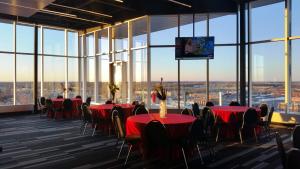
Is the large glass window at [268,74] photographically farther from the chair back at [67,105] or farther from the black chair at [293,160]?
the black chair at [293,160]

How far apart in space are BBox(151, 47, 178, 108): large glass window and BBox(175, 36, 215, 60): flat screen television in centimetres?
57

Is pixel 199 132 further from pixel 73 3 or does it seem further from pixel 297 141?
pixel 73 3

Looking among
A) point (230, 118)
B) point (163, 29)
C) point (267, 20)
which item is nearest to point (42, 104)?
point (163, 29)

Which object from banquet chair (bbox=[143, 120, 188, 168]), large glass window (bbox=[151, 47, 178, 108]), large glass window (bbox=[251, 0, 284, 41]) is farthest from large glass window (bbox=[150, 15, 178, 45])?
banquet chair (bbox=[143, 120, 188, 168])

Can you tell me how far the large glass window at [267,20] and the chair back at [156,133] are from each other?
22.7 feet

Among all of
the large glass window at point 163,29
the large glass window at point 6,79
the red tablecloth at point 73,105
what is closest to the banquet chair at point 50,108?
the red tablecloth at point 73,105

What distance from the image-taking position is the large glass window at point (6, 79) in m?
12.6

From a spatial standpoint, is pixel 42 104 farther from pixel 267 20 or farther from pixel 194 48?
pixel 267 20

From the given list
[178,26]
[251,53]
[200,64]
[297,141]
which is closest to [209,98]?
[200,64]

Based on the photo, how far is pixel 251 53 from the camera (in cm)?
1041

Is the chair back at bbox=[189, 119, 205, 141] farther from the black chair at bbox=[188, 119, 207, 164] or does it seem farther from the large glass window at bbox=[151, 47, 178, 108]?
the large glass window at bbox=[151, 47, 178, 108]

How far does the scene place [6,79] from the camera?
41.8 ft

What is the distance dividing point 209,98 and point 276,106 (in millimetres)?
2547

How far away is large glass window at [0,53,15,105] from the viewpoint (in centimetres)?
1261
